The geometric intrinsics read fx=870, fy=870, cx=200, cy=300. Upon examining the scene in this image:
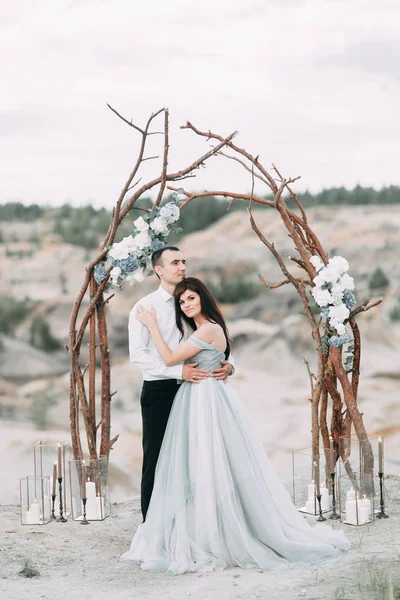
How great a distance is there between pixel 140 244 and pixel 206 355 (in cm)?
119

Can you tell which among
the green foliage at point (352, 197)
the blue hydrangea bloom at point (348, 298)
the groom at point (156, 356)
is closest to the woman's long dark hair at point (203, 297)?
the groom at point (156, 356)

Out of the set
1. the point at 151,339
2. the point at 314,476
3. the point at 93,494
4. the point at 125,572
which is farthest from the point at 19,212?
the point at 125,572

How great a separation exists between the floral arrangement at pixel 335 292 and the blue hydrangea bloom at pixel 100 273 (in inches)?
59.6

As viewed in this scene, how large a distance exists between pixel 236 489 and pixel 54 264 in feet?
36.6

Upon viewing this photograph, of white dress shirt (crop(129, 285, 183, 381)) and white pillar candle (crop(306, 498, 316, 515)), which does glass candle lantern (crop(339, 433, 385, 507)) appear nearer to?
white pillar candle (crop(306, 498, 316, 515))

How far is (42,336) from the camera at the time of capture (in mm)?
15000

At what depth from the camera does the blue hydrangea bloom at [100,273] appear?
6.30 m

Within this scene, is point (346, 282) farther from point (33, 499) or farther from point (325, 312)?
point (33, 499)

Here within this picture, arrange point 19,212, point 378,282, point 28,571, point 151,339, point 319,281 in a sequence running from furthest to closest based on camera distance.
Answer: point 19,212, point 378,282, point 319,281, point 151,339, point 28,571

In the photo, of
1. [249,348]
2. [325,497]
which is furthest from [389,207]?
[325,497]

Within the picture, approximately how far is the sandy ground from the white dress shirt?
1.20 meters

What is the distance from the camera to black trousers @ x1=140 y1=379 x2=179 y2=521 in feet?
18.2

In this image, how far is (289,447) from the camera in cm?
1295

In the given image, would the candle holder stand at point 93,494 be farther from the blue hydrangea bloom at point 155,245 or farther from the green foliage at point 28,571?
the blue hydrangea bloom at point 155,245
